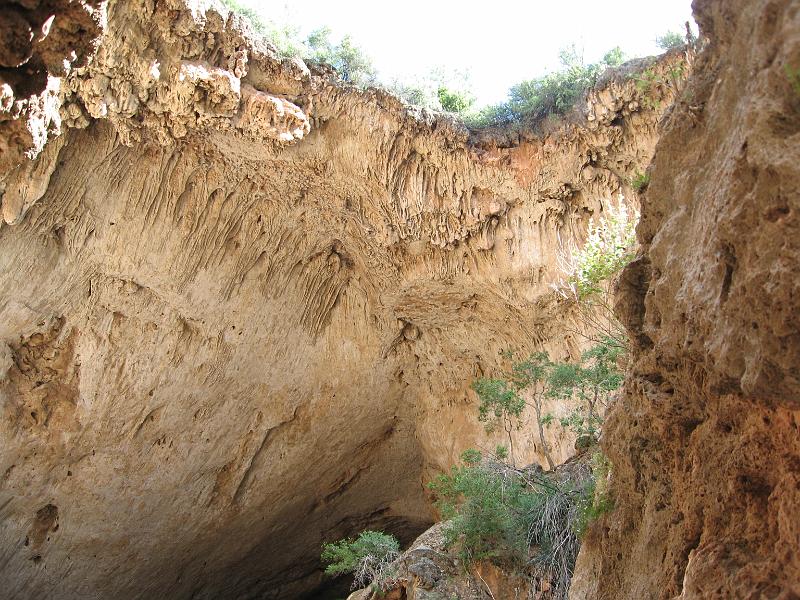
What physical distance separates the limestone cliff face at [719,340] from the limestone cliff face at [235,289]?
6164mm

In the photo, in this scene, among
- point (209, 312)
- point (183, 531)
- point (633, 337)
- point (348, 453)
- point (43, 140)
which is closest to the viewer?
point (633, 337)

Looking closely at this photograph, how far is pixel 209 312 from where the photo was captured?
1163cm

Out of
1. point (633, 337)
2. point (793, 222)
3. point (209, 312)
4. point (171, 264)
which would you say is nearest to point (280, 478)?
point (209, 312)

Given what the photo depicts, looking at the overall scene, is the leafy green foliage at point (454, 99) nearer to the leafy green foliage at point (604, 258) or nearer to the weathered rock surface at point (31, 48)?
the leafy green foliage at point (604, 258)

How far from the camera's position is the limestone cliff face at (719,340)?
2881mm

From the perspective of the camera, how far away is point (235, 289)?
11.7 metres

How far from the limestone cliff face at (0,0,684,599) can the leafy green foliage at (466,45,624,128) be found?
36 cm

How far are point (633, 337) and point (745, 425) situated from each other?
3.44ft

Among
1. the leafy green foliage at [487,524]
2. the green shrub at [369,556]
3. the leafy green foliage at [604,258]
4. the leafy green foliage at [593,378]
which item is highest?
the leafy green foliage at [604,258]

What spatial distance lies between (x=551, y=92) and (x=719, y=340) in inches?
320

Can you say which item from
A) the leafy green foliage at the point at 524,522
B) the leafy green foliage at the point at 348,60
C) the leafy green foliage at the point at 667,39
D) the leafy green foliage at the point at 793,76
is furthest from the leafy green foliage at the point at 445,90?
the leafy green foliage at the point at 793,76

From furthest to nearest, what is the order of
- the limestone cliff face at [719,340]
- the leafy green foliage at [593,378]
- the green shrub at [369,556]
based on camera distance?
the green shrub at [369,556] < the leafy green foliage at [593,378] < the limestone cliff face at [719,340]

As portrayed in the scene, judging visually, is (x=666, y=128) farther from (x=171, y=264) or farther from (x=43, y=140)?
(x=171, y=264)

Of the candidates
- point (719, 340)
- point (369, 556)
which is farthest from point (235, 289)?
point (719, 340)
